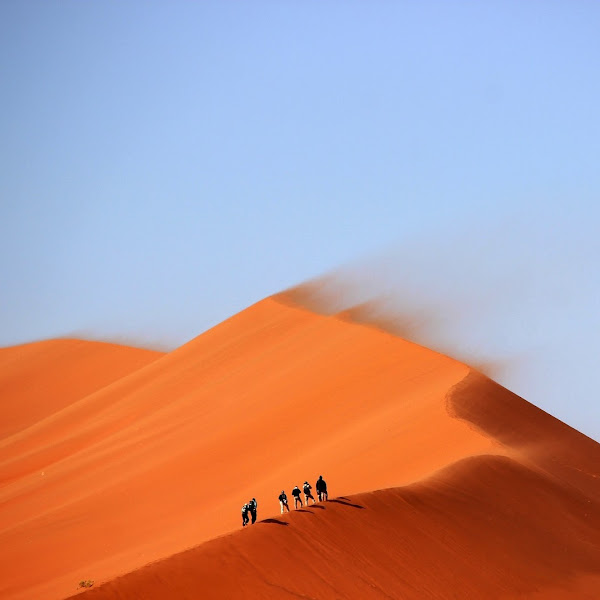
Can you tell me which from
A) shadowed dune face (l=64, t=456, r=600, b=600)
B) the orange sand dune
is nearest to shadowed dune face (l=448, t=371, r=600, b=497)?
shadowed dune face (l=64, t=456, r=600, b=600)

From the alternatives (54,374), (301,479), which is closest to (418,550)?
(301,479)

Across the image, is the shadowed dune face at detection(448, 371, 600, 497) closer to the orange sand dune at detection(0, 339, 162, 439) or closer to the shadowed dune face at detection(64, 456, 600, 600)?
the shadowed dune face at detection(64, 456, 600, 600)

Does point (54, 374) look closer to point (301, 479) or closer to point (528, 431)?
point (528, 431)

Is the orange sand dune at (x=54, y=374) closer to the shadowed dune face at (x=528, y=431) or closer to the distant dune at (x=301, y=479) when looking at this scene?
the distant dune at (x=301, y=479)

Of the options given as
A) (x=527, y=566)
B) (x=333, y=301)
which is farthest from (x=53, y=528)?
(x=333, y=301)

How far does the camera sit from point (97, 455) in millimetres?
40312

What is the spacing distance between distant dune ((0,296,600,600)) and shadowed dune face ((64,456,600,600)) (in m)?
0.04

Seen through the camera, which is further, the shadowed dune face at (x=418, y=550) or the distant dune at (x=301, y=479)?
the distant dune at (x=301, y=479)

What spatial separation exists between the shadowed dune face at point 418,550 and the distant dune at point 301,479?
41 mm

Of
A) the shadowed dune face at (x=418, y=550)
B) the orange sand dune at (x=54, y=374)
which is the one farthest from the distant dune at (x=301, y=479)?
the orange sand dune at (x=54, y=374)

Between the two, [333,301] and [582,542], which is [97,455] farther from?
[582,542]

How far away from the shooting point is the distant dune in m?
19.6

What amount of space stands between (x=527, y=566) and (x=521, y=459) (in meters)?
6.13

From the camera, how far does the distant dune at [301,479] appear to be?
19625mm
